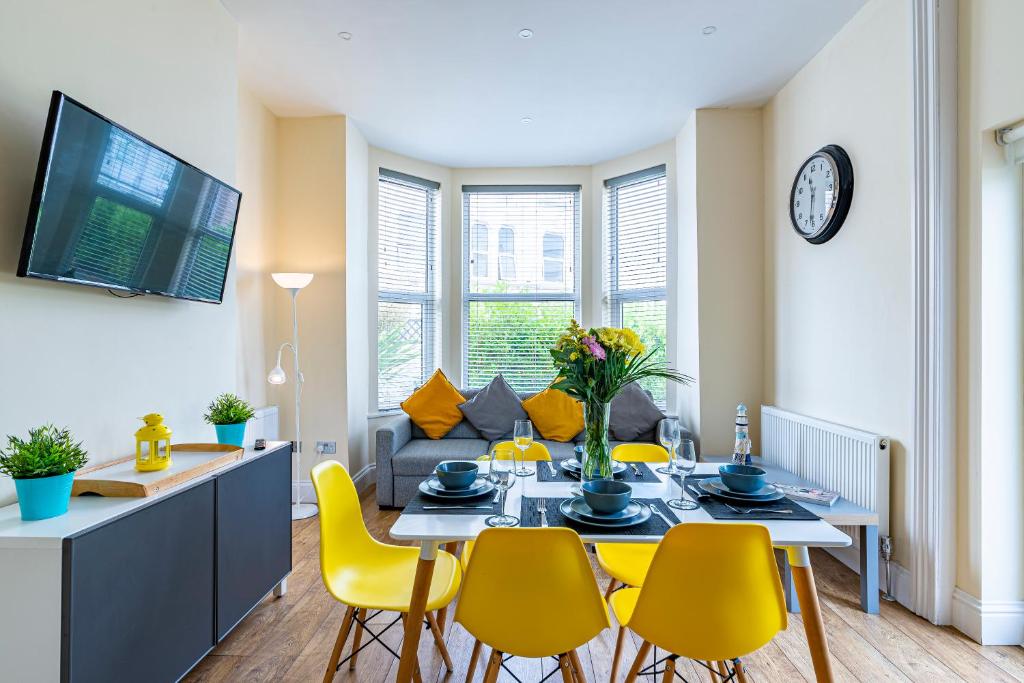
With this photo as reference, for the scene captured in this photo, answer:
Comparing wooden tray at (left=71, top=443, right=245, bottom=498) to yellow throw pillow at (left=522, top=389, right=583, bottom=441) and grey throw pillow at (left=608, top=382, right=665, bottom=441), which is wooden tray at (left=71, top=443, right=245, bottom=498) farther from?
grey throw pillow at (left=608, top=382, right=665, bottom=441)

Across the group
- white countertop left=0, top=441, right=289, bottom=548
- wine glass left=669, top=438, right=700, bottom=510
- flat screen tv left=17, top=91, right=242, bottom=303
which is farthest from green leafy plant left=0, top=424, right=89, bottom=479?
wine glass left=669, top=438, right=700, bottom=510

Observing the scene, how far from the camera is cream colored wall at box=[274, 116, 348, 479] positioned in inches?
151

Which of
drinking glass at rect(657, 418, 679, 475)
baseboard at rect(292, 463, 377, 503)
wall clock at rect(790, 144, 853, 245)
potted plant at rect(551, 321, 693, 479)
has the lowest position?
baseboard at rect(292, 463, 377, 503)

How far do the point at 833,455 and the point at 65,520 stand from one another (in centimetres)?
329

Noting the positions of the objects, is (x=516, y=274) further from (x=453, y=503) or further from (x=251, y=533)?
(x=453, y=503)

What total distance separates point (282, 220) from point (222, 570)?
2737mm

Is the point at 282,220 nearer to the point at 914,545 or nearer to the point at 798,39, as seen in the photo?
the point at 798,39

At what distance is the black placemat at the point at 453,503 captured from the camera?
1586 millimetres

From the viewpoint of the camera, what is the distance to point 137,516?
4.95ft

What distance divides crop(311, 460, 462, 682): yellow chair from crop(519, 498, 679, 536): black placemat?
367 millimetres

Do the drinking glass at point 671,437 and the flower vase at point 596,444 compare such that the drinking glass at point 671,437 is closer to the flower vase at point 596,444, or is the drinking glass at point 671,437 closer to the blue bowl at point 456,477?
the flower vase at point 596,444

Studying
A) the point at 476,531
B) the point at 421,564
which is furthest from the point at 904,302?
the point at 421,564

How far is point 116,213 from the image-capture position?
178cm

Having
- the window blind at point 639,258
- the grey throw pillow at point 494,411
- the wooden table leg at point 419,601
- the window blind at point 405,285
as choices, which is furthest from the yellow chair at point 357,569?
the window blind at point 639,258
